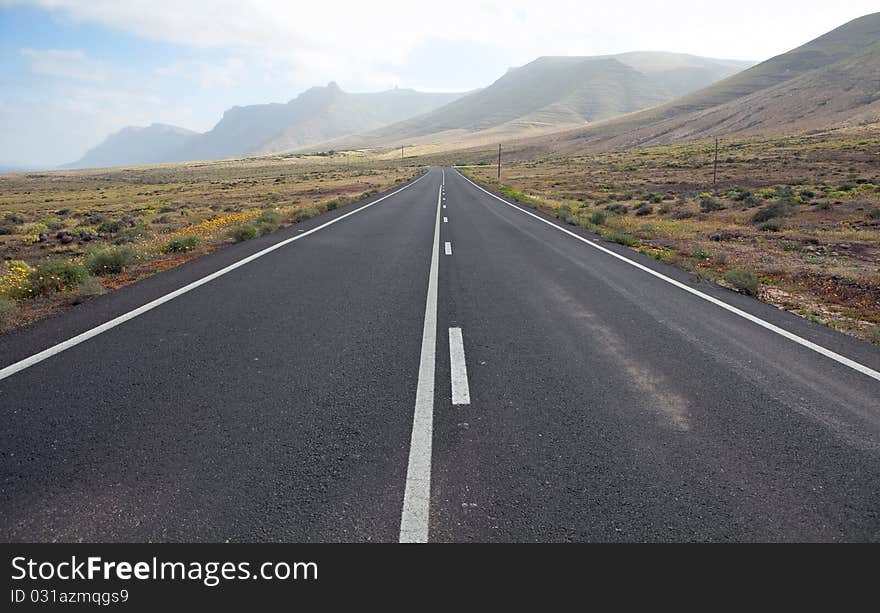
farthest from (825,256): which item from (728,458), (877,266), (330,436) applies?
(330,436)

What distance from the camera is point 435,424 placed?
3.84 meters

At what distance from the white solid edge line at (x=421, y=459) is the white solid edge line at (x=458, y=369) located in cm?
19

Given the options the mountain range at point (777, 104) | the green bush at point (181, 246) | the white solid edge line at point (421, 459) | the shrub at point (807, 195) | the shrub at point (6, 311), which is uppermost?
the mountain range at point (777, 104)

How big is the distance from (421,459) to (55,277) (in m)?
8.19

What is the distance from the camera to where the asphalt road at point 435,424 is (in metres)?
2.82

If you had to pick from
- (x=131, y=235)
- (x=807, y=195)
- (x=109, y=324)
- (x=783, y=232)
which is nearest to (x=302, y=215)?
(x=131, y=235)

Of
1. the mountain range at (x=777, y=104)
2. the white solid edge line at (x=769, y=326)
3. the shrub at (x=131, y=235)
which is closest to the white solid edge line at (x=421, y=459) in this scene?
the white solid edge line at (x=769, y=326)

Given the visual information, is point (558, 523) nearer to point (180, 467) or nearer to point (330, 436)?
point (330, 436)

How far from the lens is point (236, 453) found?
11.2ft

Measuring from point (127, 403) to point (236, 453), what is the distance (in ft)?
4.64

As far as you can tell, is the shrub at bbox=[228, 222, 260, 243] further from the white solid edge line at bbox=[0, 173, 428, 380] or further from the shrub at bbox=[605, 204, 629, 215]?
the shrub at bbox=[605, 204, 629, 215]

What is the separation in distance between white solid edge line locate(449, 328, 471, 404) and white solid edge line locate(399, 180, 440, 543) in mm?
194

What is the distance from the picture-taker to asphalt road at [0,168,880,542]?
2.82 metres

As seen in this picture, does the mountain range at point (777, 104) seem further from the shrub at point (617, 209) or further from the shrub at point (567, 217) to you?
the shrub at point (567, 217)
